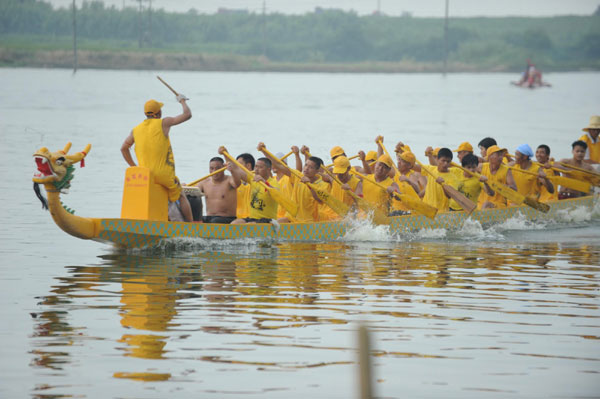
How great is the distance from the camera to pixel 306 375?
8.12 meters

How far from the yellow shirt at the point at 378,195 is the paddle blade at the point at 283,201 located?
1559 millimetres

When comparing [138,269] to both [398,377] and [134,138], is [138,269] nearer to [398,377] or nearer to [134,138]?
[134,138]

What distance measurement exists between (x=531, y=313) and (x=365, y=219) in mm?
5357

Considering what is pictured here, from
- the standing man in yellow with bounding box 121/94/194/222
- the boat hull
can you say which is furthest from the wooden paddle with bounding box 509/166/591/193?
the standing man in yellow with bounding box 121/94/194/222

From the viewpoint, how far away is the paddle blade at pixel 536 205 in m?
16.8

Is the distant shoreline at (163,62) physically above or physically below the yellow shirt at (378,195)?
above

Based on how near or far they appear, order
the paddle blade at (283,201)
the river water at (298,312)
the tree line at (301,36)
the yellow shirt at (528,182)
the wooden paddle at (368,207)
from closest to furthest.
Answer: the river water at (298,312), the paddle blade at (283,201), the wooden paddle at (368,207), the yellow shirt at (528,182), the tree line at (301,36)

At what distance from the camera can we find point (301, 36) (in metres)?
113

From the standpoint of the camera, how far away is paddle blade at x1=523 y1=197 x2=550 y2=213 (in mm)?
16844

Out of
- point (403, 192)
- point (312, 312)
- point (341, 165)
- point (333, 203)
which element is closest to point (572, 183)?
point (403, 192)

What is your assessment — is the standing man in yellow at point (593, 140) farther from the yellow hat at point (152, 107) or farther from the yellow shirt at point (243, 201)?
the yellow hat at point (152, 107)

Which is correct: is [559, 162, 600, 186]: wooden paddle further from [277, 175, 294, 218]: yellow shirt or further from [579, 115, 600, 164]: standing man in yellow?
[277, 175, 294, 218]: yellow shirt

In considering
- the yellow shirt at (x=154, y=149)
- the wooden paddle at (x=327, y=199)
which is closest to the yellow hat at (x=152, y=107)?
the yellow shirt at (x=154, y=149)

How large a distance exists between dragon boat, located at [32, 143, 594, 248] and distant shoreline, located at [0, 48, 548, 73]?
69212mm
